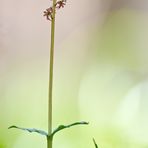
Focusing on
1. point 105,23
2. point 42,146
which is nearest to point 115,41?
point 105,23

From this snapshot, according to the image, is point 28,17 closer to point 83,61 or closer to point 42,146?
point 83,61

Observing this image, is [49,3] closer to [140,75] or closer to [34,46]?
[34,46]

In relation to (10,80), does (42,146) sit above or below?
below

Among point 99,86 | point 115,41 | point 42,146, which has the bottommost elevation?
point 42,146

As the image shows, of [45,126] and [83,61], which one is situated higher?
[83,61]

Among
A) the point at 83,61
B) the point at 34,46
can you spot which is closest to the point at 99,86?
the point at 83,61
